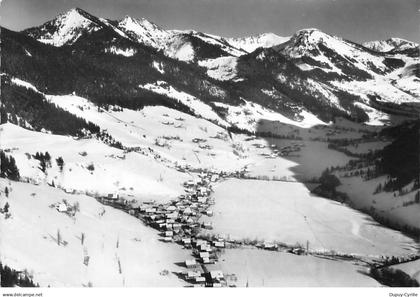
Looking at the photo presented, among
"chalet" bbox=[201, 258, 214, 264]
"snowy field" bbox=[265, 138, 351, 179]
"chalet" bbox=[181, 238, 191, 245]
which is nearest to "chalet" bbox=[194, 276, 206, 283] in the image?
"chalet" bbox=[201, 258, 214, 264]

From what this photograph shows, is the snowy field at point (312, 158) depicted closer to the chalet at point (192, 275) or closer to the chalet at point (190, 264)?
the chalet at point (190, 264)

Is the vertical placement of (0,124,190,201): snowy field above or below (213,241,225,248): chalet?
above

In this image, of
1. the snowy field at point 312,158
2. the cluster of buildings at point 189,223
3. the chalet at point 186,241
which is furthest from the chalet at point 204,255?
the snowy field at point 312,158

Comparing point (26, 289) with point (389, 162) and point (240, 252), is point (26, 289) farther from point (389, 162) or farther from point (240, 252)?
point (389, 162)

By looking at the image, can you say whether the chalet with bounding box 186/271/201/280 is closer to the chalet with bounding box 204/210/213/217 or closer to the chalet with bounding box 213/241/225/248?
the chalet with bounding box 213/241/225/248

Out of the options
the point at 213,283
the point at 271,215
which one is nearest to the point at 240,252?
the point at 213,283

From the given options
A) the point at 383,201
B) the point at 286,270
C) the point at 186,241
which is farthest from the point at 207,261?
the point at 383,201

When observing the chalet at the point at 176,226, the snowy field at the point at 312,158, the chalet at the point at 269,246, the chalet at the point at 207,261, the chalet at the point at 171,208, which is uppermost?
the snowy field at the point at 312,158

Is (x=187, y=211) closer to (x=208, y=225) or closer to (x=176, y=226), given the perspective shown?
(x=208, y=225)
